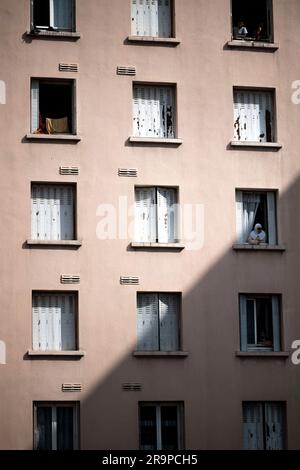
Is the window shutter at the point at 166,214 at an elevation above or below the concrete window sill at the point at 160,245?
above

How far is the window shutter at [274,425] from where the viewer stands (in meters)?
47.1

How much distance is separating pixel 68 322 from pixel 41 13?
1086 centimetres

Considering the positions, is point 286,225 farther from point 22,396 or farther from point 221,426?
point 22,396

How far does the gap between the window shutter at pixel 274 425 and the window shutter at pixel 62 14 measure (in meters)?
14.9

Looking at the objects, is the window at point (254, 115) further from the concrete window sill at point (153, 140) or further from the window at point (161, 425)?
the window at point (161, 425)

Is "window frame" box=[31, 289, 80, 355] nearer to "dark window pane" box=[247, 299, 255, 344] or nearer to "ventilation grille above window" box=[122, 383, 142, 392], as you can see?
"ventilation grille above window" box=[122, 383, 142, 392]

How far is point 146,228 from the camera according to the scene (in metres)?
47.5

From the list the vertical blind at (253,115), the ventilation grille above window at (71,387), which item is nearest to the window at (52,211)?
the ventilation grille above window at (71,387)

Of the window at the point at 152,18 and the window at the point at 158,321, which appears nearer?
the window at the point at 158,321

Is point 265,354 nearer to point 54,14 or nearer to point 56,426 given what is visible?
point 56,426

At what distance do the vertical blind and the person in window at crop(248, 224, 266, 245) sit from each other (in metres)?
3.23

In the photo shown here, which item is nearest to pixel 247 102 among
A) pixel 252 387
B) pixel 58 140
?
pixel 58 140

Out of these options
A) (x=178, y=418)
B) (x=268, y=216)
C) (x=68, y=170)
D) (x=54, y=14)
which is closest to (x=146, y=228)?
(x=68, y=170)

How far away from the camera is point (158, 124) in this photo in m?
48.3
